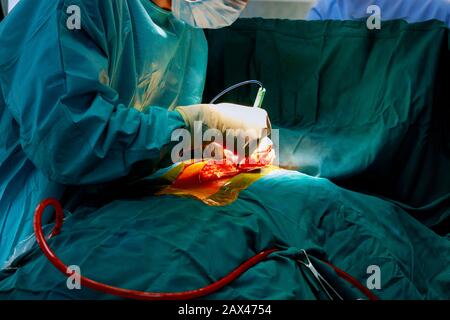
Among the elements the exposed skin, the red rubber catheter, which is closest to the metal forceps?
the red rubber catheter

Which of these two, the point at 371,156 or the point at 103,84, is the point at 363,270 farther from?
the point at 103,84

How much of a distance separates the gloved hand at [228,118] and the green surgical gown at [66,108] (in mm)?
64

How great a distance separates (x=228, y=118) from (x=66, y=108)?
1.80ft

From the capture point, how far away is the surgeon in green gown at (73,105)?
133cm

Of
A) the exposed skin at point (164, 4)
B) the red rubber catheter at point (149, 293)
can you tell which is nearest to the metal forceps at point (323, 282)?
the red rubber catheter at point (149, 293)

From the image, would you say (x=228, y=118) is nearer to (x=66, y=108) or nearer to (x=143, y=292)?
(x=66, y=108)

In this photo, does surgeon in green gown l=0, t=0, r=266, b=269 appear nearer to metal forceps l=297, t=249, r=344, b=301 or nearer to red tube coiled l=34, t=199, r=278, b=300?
red tube coiled l=34, t=199, r=278, b=300

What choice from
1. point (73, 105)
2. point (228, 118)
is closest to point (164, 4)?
point (228, 118)

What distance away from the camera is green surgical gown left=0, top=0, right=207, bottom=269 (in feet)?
4.38

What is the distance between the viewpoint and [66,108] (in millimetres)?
1319
